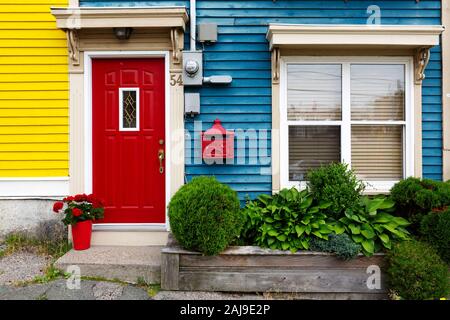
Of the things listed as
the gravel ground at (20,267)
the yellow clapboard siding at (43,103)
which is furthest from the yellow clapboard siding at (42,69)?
the gravel ground at (20,267)

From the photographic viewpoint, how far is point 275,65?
14.2 feet

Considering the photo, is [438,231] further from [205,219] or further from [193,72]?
[193,72]

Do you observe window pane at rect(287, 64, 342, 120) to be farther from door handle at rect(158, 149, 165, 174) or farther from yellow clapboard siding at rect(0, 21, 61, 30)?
yellow clapboard siding at rect(0, 21, 61, 30)

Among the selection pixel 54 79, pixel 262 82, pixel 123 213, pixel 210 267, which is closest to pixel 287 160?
pixel 262 82

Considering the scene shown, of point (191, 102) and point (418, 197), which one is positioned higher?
point (191, 102)

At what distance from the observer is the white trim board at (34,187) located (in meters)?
4.43

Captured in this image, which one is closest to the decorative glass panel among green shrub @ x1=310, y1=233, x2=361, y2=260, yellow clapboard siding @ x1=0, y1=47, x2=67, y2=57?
yellow clapboard siding @ x1=0, y1=47, x2=67, y2=57

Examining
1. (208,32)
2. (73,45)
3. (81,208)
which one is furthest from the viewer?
(208,32)

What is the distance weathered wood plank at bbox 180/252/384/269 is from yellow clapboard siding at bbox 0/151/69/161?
219 centimetres

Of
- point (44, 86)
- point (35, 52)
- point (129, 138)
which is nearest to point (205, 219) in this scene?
point (129, 138)

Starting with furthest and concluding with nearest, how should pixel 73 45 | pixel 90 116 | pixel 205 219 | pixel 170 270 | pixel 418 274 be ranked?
pixel 90 116
pixel 73 45
pixel 170 270
pixel 205 219
pixel 418 274

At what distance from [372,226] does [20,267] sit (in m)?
3.98

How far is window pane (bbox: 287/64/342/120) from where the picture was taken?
452cm

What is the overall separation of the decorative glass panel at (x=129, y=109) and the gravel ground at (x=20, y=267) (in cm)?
193
